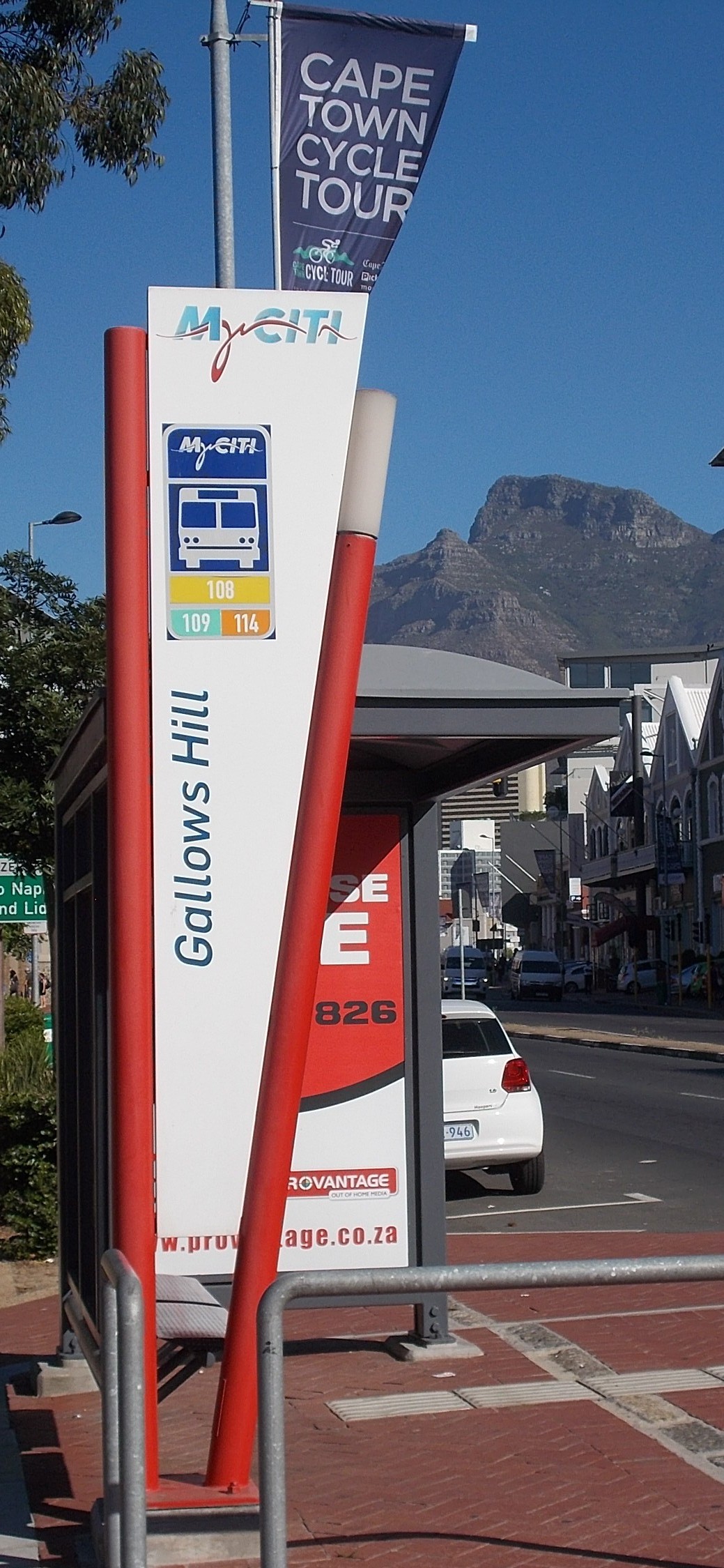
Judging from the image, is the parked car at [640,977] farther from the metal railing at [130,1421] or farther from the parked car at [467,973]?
the metal railing at [130,1421]

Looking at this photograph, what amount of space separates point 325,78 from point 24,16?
9.64 ft

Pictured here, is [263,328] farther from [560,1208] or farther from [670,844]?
[670,844]

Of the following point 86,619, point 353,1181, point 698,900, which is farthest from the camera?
point 698,900

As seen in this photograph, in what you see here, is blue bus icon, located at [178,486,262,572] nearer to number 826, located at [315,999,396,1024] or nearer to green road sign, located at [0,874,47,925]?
number 826, located at [315,999,396,1024]

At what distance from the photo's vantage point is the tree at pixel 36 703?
543 inches

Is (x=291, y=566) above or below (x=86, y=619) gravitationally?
below

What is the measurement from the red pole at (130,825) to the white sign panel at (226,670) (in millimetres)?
61

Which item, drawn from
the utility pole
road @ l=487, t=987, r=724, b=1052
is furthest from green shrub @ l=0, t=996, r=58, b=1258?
the utility pole

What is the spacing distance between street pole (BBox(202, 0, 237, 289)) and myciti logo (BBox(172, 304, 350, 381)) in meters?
5.87

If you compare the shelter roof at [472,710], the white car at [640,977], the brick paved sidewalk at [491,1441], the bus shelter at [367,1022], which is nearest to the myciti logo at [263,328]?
the shelter roof at [472,710]

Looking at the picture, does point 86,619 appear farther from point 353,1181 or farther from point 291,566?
point 291,566

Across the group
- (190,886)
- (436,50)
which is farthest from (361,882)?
(436,50)

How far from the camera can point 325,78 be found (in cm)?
1024

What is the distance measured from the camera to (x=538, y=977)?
203ft
